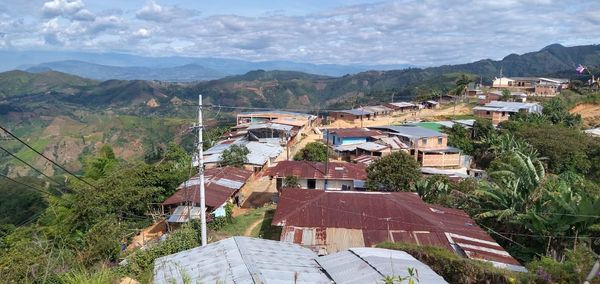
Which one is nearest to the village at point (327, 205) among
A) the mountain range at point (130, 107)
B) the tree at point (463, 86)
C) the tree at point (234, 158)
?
the tree at point (234, 158)

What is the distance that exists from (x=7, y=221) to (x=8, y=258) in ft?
110

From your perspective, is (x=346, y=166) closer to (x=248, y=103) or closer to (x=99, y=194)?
(x=99, y=194)

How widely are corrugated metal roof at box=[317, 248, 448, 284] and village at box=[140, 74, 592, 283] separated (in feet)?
0.13

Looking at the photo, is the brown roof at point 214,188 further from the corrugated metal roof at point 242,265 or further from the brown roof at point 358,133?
the brown roof at point 358,133

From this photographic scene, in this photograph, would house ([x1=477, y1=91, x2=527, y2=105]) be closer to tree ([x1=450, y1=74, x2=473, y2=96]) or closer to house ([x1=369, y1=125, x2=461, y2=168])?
tree ([x1=450, y1=74, x2=473, y2=96])

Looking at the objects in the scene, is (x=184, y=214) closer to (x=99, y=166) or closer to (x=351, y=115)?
(x=99, y=166)

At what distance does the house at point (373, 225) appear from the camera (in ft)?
43.9

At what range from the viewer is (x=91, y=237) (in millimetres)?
15852

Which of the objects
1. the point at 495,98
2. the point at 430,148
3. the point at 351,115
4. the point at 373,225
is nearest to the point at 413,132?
the point at 430,148

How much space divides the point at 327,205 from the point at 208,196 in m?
6.71

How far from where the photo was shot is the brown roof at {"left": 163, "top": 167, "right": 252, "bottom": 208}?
2048cm

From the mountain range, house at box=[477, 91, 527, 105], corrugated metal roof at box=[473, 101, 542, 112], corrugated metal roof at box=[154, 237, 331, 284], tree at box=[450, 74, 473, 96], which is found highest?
tree at box=[450, 74, 473, 96]

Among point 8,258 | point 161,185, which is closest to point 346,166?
point 161,185

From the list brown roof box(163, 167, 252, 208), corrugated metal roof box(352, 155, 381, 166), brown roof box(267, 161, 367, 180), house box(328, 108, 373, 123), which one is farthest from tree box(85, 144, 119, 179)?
house box(328, 108, 373, 123)
